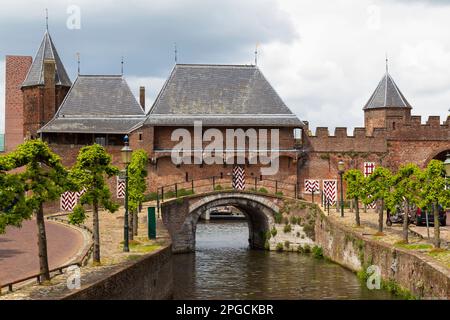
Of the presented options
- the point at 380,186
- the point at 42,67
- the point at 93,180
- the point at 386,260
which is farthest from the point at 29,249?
the point at 42,67

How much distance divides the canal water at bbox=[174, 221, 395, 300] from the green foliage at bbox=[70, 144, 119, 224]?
614 cm

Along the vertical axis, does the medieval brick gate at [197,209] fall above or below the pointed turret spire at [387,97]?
below

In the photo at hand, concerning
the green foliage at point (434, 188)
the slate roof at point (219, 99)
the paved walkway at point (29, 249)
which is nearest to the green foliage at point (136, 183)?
the paved walkway at point (29, 249)

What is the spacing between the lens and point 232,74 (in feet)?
140

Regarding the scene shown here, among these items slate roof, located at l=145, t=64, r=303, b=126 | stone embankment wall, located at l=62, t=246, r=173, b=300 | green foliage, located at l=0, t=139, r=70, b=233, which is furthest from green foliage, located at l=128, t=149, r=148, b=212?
slate roof, located at l=145, t=64, r=303, b=126

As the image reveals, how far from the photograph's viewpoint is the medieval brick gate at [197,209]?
35.4m

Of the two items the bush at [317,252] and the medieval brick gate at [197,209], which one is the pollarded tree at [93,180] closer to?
the medieval brick gate at [197,209]

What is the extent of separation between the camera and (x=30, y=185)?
15.2 m

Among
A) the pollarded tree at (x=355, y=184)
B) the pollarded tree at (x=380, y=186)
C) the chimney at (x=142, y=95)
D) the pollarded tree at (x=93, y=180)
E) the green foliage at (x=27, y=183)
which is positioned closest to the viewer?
the green foliage at (x=27, y=183)

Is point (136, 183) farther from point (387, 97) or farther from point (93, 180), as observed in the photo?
point (387, 97)

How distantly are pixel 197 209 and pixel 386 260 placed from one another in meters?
15.5

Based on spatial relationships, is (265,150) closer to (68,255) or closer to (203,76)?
(203,76)

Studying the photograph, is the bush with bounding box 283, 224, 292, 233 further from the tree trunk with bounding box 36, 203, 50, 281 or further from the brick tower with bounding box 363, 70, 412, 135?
the tree trunk with bounding box 36, 203, 50, 281
